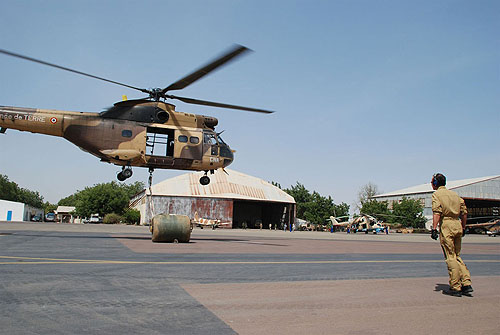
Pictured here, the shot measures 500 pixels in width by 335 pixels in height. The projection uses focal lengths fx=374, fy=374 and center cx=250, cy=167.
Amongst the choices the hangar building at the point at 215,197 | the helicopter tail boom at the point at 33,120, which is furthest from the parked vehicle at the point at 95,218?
the helicopter tail boom at the point at 33,120

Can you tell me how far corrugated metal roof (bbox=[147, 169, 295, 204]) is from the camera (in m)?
54.0

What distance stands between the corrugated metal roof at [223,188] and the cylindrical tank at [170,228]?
38784 mm

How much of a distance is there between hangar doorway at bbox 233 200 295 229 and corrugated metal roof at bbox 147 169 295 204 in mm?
2608

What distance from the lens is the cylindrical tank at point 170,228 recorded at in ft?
45.8

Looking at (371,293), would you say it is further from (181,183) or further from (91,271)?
(181,183)

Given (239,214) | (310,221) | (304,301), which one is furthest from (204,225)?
(304,301)

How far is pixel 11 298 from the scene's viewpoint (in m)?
4.46

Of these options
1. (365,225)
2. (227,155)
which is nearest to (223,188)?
(365,225)

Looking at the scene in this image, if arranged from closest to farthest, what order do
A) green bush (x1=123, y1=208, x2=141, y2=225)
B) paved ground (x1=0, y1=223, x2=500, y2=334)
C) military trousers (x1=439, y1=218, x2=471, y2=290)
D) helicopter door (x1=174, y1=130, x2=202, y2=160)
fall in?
paved ground (x1=0, y1=223, x2=500, y2=334) → military trousers (x1=439, y1=218, x2=471, y2=290) → helicopter door (x1=174, y1=130, x2=202, y2=160) → green bush (x1=123, y1=208, x2=141, y2=225)

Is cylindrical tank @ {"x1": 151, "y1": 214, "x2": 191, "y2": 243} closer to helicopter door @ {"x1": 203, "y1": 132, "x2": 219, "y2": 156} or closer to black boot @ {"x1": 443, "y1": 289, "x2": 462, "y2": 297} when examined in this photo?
helicopter door @ {"x1": 203, "y1": 132, "x2": 219, "y2": 156}

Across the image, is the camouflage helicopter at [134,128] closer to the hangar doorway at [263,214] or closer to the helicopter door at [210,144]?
the helicopter door at [210,144]

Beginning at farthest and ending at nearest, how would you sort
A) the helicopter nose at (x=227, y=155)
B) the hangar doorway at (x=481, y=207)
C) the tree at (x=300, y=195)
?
the tree at (x=300, y=195), the hangar doorway at (x=481, y=207), the helicopter nose at (x=227, y=155)

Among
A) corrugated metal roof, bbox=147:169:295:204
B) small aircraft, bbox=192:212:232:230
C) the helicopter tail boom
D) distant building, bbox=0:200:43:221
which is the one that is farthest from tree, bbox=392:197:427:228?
distant building, bbox=0:200:43:221

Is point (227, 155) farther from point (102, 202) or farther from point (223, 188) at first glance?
point (102, 202)
